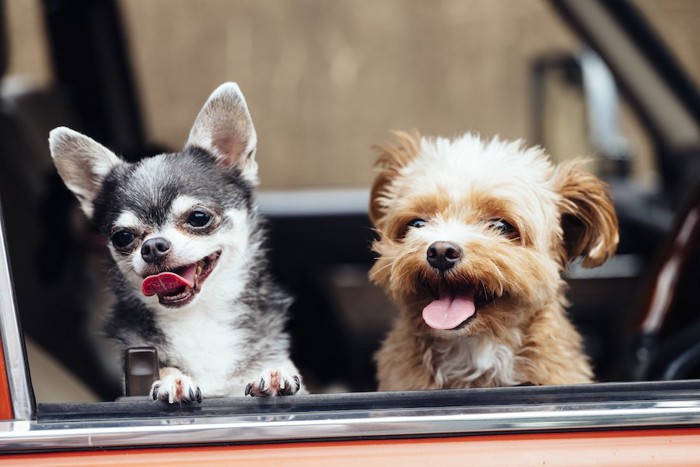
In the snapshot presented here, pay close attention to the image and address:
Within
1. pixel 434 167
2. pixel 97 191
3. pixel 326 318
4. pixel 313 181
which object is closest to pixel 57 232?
pixel 326 318

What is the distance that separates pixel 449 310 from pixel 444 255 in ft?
0.37

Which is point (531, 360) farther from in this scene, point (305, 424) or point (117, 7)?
point (117, 7)

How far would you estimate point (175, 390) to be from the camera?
1.42 metres

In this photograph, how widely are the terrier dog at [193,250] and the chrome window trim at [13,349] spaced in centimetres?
19

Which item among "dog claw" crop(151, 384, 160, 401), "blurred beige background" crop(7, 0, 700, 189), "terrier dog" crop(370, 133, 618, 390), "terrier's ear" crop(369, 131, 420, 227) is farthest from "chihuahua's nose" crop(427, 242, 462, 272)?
"blurred beige background" crop(7, 0, 700, 189)

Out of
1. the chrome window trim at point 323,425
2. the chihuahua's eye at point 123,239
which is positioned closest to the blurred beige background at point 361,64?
the chihuahua's eye at point 123,239

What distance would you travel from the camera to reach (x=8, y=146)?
2.96m

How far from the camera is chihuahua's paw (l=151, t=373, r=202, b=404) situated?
1.41 m

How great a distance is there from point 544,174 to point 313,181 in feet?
19.1

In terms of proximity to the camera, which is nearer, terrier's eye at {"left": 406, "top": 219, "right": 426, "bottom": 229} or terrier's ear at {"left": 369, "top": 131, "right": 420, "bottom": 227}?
terrier's eye at {"left": 406, "top": 219, "right": 426, "bottom": 229}

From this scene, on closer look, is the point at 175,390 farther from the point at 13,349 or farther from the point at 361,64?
the point at 361,64

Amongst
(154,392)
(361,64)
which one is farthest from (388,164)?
(361,64)

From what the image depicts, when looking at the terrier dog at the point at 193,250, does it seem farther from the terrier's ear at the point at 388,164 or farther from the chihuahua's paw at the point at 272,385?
the terrier's ear at the point at 388,164

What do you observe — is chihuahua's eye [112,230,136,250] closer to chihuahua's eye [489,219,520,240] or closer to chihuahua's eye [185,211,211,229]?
chihuahua's eye [185,211,211,229]
